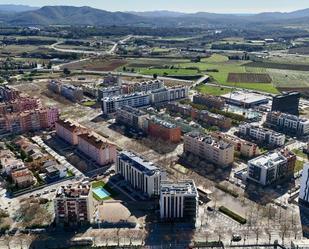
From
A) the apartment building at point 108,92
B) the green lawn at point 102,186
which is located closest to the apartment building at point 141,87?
the apartment building at point 108,92

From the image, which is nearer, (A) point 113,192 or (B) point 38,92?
(A) point 113,192

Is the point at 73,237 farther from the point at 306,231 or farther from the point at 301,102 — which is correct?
the point at 301,102

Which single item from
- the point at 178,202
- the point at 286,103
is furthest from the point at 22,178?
the point at 286,103

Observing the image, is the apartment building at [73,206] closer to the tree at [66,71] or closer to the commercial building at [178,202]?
the commercial building at [178,202]

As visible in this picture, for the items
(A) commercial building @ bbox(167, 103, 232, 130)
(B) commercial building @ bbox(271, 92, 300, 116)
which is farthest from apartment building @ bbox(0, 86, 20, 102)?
(B) commercial building @ bbox(271, 92, 300, 116)

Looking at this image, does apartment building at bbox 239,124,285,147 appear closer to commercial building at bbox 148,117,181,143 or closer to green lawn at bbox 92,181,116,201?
commercial building at bbox 148,117,181,143

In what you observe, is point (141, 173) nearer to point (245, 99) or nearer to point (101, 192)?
point (101, 192)

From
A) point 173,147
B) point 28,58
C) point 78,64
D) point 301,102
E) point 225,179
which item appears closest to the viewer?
point 225,179

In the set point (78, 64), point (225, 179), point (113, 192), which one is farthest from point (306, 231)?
point (78, 64)
